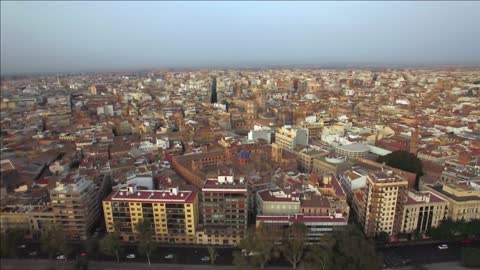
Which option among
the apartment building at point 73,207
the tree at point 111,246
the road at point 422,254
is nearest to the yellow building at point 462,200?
the road at point 422,254

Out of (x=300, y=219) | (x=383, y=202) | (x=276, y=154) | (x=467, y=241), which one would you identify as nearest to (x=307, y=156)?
(x=276, y=154)

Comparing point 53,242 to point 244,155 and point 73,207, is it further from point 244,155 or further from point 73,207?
point 244,155

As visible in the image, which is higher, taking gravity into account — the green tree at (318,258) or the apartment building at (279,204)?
the apartment building at (279,204)

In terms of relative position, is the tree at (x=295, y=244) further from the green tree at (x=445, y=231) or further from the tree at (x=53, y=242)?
the tree at (x=53, y=242)

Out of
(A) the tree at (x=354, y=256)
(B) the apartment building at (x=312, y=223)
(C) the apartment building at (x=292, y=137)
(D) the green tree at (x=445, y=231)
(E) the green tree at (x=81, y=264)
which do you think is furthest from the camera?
(C) the apartment building at (x=292, y=137)

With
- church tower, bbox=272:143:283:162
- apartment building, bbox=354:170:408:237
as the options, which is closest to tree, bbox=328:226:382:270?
apartment building, bbox=354:170:408:237

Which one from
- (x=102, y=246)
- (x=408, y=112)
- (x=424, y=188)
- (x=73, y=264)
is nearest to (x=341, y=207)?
(x=424, y=188)

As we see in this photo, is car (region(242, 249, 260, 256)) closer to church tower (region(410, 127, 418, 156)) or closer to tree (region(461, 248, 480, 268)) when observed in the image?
tree (region(461, 248, 480, 268))
